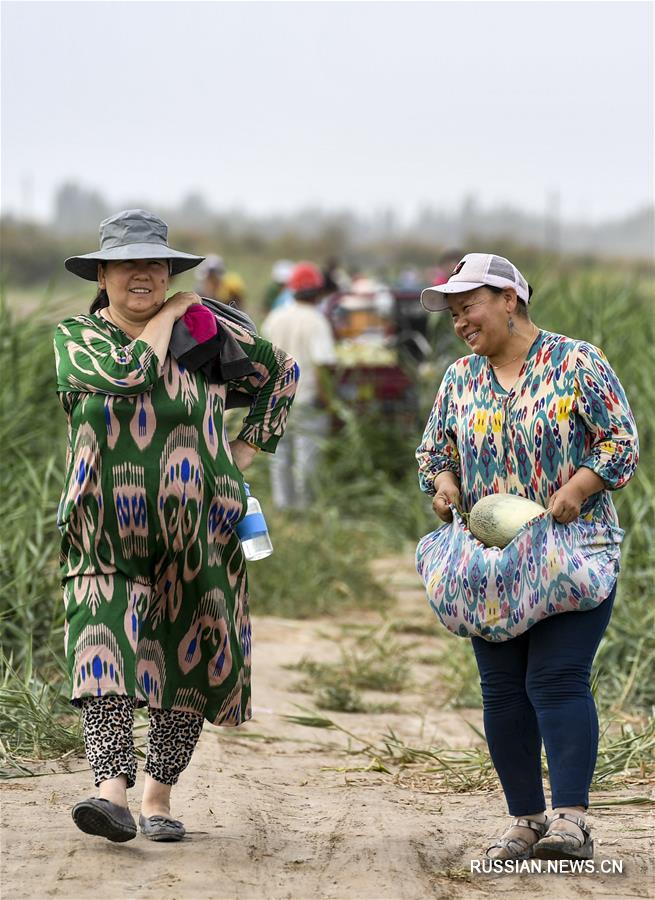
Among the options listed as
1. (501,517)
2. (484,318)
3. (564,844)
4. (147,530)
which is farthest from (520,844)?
(484,318)

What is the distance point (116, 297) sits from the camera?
4078mm

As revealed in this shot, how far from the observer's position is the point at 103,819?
3861mm

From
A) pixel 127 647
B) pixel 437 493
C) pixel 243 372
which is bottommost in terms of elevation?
pixel 127 647

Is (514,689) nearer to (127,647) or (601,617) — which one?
(601,617)

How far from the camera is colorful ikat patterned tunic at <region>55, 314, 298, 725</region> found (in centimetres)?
395

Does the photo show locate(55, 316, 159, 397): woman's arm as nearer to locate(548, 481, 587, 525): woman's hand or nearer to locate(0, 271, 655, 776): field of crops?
locate(548, 481, 587, 525): woman's hand

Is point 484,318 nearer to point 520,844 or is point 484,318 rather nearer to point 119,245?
point 119,245

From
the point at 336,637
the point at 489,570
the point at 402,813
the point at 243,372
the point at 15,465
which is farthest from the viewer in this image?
the point at 336,637

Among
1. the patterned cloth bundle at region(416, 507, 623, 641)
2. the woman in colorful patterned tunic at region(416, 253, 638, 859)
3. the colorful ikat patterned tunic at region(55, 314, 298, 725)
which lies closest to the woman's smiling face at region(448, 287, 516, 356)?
the woman in colorful patterned tunic at region(416, 253, 638, 859)

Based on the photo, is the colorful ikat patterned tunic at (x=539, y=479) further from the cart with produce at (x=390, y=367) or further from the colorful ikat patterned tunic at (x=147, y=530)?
the cart with produce at (x=390, y=367)

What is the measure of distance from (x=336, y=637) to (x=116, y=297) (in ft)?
14.5

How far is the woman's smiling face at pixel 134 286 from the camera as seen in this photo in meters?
4.06

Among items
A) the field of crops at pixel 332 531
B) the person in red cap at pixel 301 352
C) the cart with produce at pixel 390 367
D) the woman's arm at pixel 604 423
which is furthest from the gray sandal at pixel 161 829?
the cart with produce at pixel 390 367

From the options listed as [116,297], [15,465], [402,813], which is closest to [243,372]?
[116,297]
